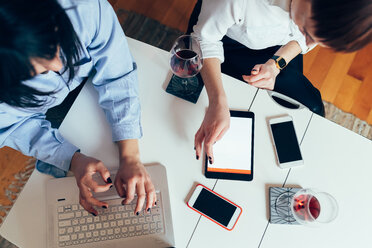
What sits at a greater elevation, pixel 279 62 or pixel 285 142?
pixel 279 62

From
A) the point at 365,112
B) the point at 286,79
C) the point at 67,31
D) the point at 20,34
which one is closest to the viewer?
the point at 20,34

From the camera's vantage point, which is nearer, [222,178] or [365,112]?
[222,178]

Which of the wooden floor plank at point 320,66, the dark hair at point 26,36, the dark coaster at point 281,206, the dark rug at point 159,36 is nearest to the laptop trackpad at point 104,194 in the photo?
the dark hair at point 26,36

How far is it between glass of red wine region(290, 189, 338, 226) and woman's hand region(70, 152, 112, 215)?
56 centimetres

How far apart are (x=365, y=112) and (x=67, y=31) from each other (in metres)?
1.66

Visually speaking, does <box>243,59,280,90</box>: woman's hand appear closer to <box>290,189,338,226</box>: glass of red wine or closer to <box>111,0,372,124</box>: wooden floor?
<box>290,189,338,226</box>: glass of red wine

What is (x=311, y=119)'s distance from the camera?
93cm

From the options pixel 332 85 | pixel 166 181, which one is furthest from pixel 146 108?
pixel 332 85

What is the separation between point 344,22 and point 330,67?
117 centimetres

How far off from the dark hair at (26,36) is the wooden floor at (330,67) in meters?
1.16

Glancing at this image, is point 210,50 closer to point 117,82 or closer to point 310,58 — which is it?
point 117,82

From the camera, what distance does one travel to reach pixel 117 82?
875 mm

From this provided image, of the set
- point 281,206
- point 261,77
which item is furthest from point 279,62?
point 281,206

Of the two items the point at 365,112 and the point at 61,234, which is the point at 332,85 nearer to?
the point at 365,112
